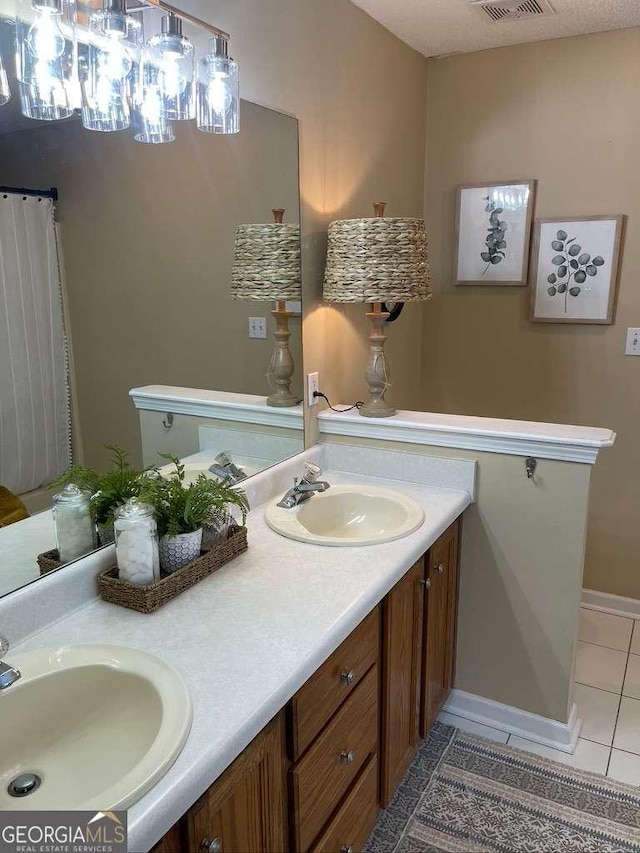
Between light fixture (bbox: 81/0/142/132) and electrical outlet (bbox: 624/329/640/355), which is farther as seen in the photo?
electrical outlet (bbox: 624/329/640/355)

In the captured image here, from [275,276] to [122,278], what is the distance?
24.1 inches

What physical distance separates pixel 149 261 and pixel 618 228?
201 cm

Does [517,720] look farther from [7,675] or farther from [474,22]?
[474,22]

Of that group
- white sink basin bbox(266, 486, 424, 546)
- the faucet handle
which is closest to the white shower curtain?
white sink basin bbox(266, 486, 424, 546)

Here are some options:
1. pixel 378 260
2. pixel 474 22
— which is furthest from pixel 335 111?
pixel 474 22

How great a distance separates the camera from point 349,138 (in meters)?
2.33

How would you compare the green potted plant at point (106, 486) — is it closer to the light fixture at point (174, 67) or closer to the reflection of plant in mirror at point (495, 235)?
the light fixture at point (174, 67)

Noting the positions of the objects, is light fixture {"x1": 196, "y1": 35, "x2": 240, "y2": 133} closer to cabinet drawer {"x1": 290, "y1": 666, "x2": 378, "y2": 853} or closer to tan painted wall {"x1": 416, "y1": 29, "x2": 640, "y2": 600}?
cabinet drawer {"x1": 290, "y1": 666, "x2": 378, "y2": 853}

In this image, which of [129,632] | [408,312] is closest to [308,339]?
[408,312]

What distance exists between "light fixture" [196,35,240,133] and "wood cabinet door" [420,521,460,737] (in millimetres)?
1299

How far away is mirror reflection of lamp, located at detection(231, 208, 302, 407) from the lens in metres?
1.88

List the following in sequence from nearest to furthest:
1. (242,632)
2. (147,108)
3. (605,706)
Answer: (242,632) → (147,108) → (605,706)

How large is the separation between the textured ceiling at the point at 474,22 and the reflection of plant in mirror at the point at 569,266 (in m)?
0.77

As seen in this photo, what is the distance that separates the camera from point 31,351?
1.33 metres
